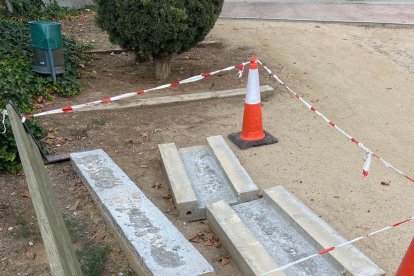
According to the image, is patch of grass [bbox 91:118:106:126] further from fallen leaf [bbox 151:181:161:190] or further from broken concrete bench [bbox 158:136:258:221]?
fallen leaf [bbox 151:181:161:190]

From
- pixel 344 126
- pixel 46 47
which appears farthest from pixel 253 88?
pixel 46 47

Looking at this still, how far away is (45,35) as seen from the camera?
6211 millimetres

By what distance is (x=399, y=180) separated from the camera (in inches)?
174

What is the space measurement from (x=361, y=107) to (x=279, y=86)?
4.21 ft

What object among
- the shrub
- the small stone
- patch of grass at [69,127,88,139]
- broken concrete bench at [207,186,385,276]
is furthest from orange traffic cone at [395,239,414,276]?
the shrub

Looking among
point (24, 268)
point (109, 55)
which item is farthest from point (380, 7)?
point (24, 268)

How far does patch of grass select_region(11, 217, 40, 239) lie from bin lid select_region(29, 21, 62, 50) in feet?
10.8

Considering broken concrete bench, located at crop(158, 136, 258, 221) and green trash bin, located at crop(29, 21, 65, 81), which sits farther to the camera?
green trash bin, located at crop(29, 21, 65, 81)

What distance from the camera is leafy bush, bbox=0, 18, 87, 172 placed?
14.8 ft

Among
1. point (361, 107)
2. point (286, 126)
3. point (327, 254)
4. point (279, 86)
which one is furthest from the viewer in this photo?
point (279, 86)

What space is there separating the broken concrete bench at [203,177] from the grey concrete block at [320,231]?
261 millimetres

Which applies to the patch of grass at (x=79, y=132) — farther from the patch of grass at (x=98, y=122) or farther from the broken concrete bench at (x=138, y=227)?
the broken concrete bench at (x=138, y=227)

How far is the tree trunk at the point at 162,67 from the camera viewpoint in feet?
22.7

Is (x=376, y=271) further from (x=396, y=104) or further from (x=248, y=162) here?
(x=396, y=104)
